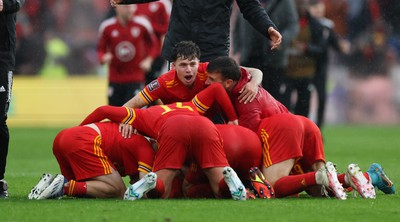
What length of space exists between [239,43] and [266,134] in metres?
6.75

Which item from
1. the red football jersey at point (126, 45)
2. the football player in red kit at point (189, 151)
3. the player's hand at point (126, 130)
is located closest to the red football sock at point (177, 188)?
the football player in red kit at point (189, 151)

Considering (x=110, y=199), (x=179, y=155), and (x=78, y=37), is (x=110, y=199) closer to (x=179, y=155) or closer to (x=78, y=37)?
(x=179, y=155)

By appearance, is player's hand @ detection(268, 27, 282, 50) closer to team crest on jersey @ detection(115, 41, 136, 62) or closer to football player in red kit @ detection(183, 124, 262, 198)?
football player in red kit @ detection(183, 124, 262, 198)

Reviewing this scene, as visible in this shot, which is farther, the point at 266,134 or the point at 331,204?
the point at 266,134

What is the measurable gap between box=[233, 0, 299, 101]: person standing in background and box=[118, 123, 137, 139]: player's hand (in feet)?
20.8

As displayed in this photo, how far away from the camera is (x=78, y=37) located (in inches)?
969

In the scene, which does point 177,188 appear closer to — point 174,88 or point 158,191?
point 158,191

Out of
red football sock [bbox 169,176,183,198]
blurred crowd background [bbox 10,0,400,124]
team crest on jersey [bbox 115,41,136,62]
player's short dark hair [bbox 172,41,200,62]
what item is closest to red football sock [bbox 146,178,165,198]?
red football sock [bbox 169,176,183,198]

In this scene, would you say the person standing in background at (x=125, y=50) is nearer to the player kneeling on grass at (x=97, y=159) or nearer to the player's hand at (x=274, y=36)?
the player's hand at (x=274, y=36)

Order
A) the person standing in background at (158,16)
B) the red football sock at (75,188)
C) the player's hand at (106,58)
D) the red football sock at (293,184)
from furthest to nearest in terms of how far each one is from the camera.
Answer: the person standing in background at (158,16), the player's hand at (106,58), the red football sock at (75,188), the red football sock at (293,184)

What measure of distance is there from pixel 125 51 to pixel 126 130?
7.94 m

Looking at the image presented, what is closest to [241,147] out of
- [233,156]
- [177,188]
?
[233,156]

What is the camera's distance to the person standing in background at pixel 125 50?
55.2ft

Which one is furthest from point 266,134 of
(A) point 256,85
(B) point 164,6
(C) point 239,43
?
(B) point 164,6
